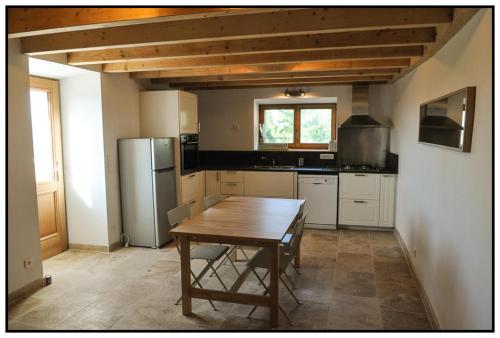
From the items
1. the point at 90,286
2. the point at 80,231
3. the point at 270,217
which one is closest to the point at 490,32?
the point at 270,217

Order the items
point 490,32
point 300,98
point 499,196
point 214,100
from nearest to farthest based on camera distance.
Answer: point 499,196
point 490,32
point 300,98
point 214,100

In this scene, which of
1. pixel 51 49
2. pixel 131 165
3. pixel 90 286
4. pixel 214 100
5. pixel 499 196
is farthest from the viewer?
pixel 214 100

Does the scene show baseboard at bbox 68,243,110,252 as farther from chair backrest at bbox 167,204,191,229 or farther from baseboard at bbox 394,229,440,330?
baseboard at bbox 394,229,440,330

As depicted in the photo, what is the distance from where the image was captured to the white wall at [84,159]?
433cm

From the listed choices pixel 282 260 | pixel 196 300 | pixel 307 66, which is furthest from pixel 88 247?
pixel 307 66

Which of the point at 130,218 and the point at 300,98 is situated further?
the point at 300,98

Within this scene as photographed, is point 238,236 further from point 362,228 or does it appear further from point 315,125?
point 315,125

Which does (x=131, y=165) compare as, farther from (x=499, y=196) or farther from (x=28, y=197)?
(x=499, y=196)

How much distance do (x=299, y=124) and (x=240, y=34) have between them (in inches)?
149

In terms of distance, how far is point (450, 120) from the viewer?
2568 mm

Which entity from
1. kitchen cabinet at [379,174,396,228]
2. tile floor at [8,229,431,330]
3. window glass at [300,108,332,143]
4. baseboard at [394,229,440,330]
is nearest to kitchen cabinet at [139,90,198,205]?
tile floor at [8,229,431,330]

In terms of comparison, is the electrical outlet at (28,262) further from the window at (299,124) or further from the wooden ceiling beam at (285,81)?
the window at (299,124)

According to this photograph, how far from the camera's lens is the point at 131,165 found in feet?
15.1
